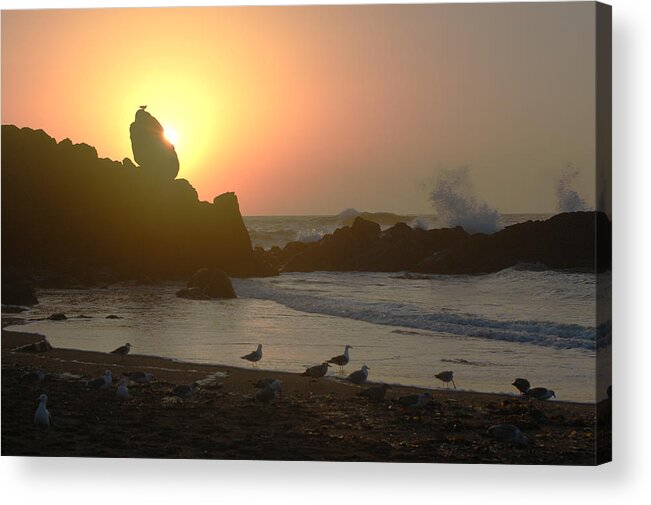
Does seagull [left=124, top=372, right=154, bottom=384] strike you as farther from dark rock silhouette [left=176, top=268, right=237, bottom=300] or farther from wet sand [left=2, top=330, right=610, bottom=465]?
dark rock silhouette [left=176, top=268, right=237, bottom=300]

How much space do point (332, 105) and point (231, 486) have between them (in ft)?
7.99

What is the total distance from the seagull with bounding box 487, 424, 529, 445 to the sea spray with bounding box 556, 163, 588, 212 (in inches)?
52.1

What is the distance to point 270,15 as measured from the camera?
23.5 ft

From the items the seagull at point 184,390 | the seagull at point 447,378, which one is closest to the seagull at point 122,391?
the seagull at point 184,390

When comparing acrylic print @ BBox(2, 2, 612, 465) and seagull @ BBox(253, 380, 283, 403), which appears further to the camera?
seagull @ BBox(253, 380, 283, 403)

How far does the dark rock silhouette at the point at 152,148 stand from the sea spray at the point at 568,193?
7.86 ft

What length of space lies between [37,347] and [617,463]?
3643 millimetres

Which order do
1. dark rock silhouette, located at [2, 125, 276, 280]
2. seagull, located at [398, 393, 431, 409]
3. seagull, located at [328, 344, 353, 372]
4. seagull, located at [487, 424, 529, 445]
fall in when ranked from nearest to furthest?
seagull, located at [487, 424, 529, 445] < seagull, located at [398, 393, 431, 409] < seagull, located at [328, 344, 353, 372] < dark rock silhouette, located at [2, 125, 276, 280]

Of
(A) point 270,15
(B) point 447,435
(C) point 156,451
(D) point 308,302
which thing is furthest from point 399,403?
(A) point 270,15

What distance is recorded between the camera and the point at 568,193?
6.92 meters

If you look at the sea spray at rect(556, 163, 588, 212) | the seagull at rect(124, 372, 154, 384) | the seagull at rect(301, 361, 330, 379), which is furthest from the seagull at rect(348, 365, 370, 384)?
the sea spray at rect(556, 163, 588, 212)

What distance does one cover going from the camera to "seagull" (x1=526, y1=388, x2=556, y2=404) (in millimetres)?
6887

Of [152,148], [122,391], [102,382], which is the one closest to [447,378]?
[122,391]

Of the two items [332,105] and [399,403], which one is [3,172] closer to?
[332,105]
